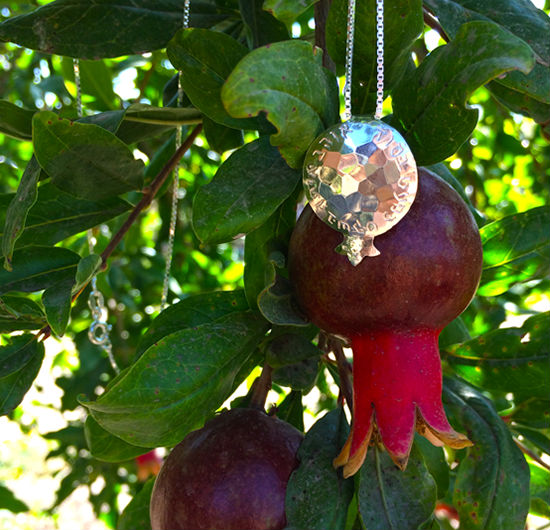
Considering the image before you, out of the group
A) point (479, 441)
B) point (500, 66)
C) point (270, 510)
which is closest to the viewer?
point (500, 66)

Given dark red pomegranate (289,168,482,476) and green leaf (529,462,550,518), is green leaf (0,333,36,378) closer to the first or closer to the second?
dark red pomegranate (289,168,482,476)

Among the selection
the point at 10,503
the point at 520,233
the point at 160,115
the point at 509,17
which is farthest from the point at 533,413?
the point at 10,503

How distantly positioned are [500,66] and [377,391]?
0.89 ft

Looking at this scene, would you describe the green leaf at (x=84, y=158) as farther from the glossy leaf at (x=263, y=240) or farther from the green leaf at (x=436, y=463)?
the green leaf at (x=436, y=463)

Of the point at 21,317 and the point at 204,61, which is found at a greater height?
the point at 204,61

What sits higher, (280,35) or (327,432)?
(280,35)

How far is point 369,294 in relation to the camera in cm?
56

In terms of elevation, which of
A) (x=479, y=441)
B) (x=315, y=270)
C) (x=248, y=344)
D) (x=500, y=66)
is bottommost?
(x=479, y=441)

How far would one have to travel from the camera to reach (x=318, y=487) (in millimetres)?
638

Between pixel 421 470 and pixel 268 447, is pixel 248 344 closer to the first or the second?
pixel 268 447

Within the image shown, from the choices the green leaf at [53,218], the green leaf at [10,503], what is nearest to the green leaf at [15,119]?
the green leaf at [53,218]

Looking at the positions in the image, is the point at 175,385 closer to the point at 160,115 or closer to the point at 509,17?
the point at 160,115

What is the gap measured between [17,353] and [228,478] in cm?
30

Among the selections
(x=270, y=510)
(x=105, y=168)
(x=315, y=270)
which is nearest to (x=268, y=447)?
(x=270, y=510)
